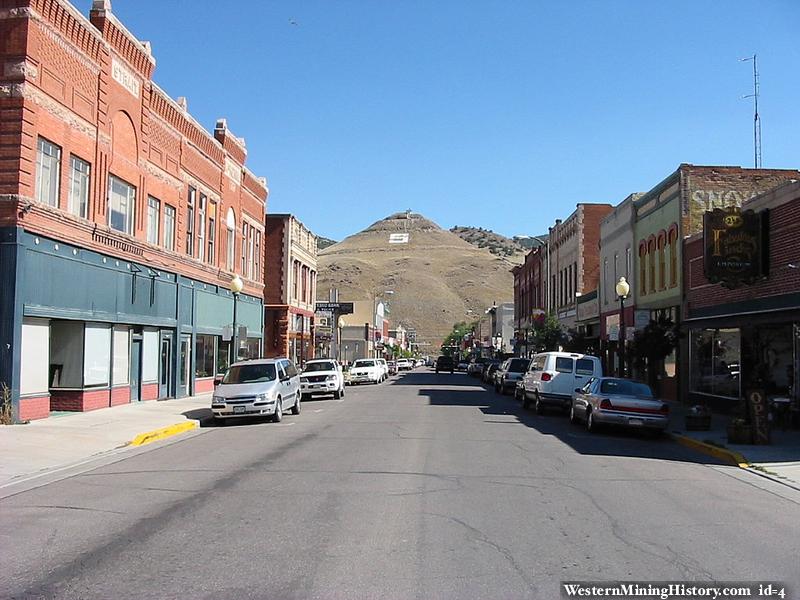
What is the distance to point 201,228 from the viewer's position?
35.5 meters

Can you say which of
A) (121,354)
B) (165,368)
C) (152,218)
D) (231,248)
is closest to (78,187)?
(121,354)

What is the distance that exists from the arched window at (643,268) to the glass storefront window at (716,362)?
6641 mm

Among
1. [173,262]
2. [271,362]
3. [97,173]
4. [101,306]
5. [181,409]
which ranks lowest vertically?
[181,409]

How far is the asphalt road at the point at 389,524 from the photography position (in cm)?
686

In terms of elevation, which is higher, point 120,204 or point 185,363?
point 120,204

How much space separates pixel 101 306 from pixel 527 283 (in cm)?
5403

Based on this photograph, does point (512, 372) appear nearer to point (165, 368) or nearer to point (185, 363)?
point (185, 363)

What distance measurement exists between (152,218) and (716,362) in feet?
66.8

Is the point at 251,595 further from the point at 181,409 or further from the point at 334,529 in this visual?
the point at 181,409

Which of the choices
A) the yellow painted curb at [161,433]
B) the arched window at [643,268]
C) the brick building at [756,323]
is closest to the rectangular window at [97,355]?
the yellow painted curb at [161,433]

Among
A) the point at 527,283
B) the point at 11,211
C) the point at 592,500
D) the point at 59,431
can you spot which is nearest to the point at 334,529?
the point at 592,500

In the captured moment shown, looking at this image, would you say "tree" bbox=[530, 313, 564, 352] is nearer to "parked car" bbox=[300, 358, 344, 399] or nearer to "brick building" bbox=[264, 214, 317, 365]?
"parked car" bbox=[300, 358, 344, 399]

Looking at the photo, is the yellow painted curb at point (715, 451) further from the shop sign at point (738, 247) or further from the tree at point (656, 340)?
the tree at point (656, 340)

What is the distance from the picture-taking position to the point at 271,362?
23703 mm
